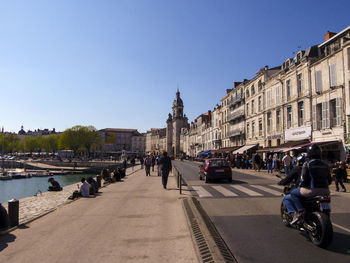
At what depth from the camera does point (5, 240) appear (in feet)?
19.3

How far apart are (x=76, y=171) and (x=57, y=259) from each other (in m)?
51.3

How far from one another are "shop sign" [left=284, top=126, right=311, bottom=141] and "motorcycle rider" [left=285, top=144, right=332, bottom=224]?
22175 millimetres

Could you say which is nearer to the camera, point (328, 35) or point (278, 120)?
point (328, 35)

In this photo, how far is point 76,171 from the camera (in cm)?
5300

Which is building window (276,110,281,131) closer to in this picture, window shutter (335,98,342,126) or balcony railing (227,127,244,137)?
window shutter (335,98,342,126)

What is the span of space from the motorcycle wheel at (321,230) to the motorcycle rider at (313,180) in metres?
0.28

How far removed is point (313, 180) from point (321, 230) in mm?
836

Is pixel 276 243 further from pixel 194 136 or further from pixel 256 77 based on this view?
pixel 194 136

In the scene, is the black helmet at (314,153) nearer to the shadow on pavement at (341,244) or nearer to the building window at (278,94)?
the shadow on pavement at (341,244)

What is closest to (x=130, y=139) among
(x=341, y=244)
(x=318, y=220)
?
(x=341, y=244)

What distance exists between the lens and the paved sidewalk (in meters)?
4.74

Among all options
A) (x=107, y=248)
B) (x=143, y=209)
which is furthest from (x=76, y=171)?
(x=107, y=248)

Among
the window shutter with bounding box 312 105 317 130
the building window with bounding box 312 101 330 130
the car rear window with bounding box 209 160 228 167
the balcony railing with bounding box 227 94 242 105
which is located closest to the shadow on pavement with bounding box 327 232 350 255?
the car rear window with bounding box 209 160 228 167

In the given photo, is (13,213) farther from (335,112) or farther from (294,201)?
(335,112)
